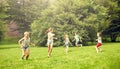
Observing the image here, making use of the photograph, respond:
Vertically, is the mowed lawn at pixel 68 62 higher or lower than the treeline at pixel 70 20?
lower

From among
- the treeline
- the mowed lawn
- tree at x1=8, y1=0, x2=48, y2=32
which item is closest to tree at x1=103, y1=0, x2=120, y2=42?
the treeline

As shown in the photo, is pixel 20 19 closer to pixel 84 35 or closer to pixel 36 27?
pixel 36 27

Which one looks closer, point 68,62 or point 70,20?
point 68,62

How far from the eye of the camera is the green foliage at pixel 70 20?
45344 mm

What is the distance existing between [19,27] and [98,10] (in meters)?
35.1

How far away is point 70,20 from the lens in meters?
46.8

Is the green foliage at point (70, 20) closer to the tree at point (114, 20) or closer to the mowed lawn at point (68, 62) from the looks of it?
the tree at point (114, 20)

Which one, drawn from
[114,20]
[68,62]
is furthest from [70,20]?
[68,62]

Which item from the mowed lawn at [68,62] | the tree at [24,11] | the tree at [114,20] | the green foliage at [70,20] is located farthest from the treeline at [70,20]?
the tree at [24,11]

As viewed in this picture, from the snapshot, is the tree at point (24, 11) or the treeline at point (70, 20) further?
the tree at point (24, 11)

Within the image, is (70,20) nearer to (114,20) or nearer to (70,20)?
(70,20)

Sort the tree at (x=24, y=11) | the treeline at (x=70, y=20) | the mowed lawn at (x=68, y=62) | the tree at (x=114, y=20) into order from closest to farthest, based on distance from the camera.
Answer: the mowed lawn at (x=68, y=62)
the treeline at (x=70, y=20)
the tree at (x=114, y=20)
the tree at (x=24, y=11)

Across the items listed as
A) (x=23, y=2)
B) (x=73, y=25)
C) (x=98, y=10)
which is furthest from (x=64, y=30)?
(x=23, y=2)

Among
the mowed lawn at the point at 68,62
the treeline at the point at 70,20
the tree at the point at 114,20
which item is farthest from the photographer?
the tree at the point at 114,20
